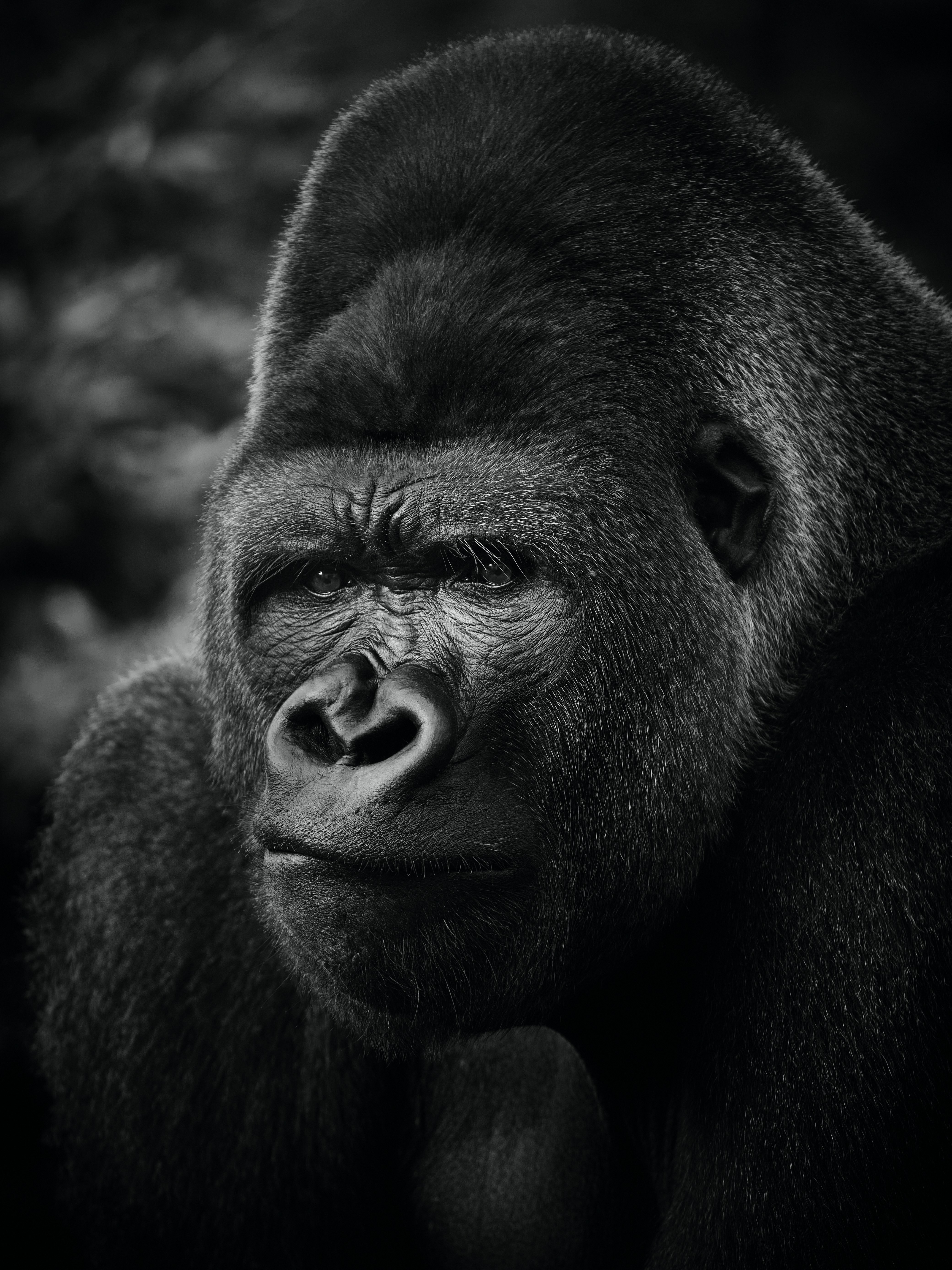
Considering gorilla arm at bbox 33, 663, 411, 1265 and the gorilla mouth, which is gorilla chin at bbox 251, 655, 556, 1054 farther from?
gorilla arm at bbox 33, 663, 411, 1265

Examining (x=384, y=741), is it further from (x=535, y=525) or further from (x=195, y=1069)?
(x=195, y=1069)

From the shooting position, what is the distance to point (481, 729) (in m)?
2.46

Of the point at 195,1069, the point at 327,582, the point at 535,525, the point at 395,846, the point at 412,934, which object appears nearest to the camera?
the point at 395,846

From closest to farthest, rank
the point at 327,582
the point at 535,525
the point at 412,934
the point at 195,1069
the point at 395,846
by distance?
the point at 395,846, the point at 412,934, the point at 535,525, the point at 327,582, the point at 195,1069

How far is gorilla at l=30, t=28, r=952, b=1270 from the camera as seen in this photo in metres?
2.38

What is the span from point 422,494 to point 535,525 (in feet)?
0.82

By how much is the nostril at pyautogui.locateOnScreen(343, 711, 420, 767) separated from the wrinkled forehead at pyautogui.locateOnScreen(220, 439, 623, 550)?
1.37ft

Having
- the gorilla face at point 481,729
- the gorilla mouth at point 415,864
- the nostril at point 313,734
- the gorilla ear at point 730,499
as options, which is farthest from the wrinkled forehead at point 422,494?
the gorilla mouth at point 415,864

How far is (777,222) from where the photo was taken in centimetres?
302

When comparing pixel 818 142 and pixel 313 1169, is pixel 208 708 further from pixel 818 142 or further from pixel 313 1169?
pixel 818 142

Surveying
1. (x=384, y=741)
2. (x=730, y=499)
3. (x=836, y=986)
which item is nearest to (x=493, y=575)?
(x=384, y=741)

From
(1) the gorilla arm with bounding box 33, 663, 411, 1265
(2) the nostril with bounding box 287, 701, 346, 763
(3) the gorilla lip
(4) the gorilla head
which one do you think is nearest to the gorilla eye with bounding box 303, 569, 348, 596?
(4) the gorilla head

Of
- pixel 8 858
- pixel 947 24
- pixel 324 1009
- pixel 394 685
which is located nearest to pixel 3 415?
pixel 8 858

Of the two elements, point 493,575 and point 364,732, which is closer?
point 364,732
